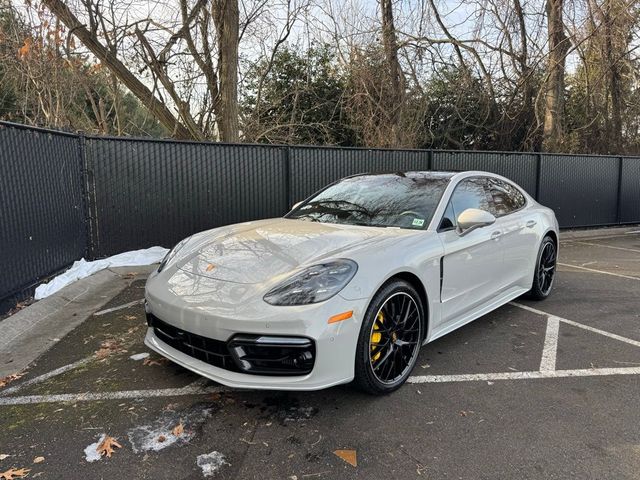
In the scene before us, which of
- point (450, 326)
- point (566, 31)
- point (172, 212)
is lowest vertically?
point (450, 326)

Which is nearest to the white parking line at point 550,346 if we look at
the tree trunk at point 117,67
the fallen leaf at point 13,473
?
the fallen leaf at point 13,473

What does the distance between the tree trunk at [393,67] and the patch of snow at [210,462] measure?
12.0 meters

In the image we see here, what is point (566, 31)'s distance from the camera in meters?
13.4

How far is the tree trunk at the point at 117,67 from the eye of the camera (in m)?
8.98

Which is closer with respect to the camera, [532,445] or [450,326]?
[532,445]

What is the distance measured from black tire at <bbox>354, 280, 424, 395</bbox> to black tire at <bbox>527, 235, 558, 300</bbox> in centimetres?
236

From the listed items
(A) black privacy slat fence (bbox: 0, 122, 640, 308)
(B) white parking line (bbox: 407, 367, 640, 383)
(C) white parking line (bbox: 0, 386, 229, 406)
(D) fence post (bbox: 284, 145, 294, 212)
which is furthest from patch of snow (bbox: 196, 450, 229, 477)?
(D) fence post (bbox: 284, 145, 294, 212)

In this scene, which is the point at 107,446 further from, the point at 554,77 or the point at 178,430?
the point at 554,77

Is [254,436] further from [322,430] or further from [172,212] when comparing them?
[172,212]

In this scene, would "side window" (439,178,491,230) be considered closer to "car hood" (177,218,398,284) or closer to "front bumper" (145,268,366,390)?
"car hood" (177,218,398,284)

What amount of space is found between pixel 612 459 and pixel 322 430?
A: 151 cm

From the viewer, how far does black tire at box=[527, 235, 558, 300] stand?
4.90m

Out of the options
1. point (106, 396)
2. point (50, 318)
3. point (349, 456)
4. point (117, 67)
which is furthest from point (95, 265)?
point (117, 67)

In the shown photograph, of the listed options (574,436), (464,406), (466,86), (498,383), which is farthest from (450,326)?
(466,86)
